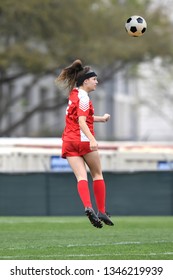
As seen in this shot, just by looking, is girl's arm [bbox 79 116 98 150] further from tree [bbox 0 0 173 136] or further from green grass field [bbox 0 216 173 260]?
tree [bbox 0 0 173 136]

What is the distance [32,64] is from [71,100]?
1335 inches

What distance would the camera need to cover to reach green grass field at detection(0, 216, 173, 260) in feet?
34.6

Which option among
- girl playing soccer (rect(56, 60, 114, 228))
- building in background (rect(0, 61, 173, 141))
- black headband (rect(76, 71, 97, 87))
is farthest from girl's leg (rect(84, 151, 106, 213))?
building in background (rect(0, 61, 173, 141))

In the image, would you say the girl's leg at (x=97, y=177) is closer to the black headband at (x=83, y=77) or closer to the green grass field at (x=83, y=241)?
the green grass field at (x=83, y=241)

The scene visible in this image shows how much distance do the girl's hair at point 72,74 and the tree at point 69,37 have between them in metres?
31.7

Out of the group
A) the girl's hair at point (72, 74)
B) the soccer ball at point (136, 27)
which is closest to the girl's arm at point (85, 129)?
the girl's hair at point (72, 74)

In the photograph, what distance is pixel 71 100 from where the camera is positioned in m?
12.7

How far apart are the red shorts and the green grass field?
103cm

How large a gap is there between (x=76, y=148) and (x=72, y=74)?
95 cm

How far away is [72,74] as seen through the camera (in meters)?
12.9

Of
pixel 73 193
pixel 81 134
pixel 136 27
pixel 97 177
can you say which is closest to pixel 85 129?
pixel 81 134

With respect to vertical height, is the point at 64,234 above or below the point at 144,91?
below

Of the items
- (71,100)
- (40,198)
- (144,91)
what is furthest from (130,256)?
(144,91)
